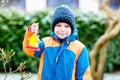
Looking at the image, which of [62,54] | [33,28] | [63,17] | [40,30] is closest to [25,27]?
[40,30]

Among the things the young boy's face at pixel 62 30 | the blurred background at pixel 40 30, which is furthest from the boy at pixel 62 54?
the blurred background at pixel 40 30

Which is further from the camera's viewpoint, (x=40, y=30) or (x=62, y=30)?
(x=40, y=30)

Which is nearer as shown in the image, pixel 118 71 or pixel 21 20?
pixel 21 20

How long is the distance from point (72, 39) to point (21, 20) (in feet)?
19.9

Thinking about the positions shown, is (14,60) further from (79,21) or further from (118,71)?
(118,71)

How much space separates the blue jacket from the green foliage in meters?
5.75

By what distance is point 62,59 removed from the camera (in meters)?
4.36

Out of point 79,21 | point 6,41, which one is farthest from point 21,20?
point 79,21

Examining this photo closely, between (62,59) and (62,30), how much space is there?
0.82 feet

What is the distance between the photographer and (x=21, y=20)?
1041 cm

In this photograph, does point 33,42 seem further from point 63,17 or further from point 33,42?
point 63,17

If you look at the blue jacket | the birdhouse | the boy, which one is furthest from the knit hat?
the birdhouse

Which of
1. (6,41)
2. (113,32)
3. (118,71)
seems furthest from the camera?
(118,71)

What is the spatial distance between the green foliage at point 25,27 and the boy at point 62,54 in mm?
5709
